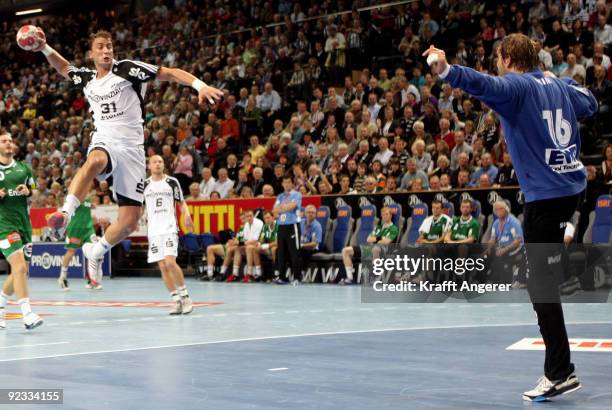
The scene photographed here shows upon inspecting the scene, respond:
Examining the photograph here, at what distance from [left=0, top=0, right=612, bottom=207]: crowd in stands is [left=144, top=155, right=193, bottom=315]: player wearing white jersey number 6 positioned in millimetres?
5884

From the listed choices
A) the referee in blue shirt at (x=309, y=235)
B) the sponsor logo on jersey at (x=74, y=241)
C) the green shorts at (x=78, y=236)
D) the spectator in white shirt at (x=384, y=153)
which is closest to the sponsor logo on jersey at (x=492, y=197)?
the spectator in white shirt at (x=384, y=153)

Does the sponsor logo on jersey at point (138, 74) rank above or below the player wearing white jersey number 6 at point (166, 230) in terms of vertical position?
above

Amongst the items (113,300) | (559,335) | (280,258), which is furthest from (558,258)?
(280,258)

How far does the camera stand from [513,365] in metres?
7.06

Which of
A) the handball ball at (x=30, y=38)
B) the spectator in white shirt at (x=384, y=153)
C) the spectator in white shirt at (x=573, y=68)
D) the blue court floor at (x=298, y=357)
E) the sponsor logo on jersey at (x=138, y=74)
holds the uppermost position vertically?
the spectator in white shirt at (x=573, y=68)

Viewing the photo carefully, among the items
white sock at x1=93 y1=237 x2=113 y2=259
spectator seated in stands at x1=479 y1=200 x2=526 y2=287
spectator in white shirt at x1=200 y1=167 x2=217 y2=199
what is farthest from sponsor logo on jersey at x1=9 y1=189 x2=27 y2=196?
spectator in white shirt at x1=200 y1=167 x2=217 y2=199

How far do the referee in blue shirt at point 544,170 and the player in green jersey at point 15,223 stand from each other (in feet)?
21.4

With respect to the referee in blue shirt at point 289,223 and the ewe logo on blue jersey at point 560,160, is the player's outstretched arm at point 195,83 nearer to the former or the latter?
the ewe logo on blue jersey at point 560,160

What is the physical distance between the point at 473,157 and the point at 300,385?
1175 cm

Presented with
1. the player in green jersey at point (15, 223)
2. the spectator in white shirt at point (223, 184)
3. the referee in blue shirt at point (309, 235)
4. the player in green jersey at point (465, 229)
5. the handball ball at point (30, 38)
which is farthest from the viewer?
the spectator in white shirt at point (223, 184)

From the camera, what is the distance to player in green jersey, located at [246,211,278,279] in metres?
19.4

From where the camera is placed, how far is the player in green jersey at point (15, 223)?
35.0 feet

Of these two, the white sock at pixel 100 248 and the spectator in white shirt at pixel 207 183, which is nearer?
the white sock at pixel 100 248

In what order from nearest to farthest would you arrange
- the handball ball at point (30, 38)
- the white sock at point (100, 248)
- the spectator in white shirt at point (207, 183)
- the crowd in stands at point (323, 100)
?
the handball ball at point (30, 38)
the white sock at point (100, 248)
the crowd in stands at point (323, 100)
the spectator in white shirt at point (207, 183)
